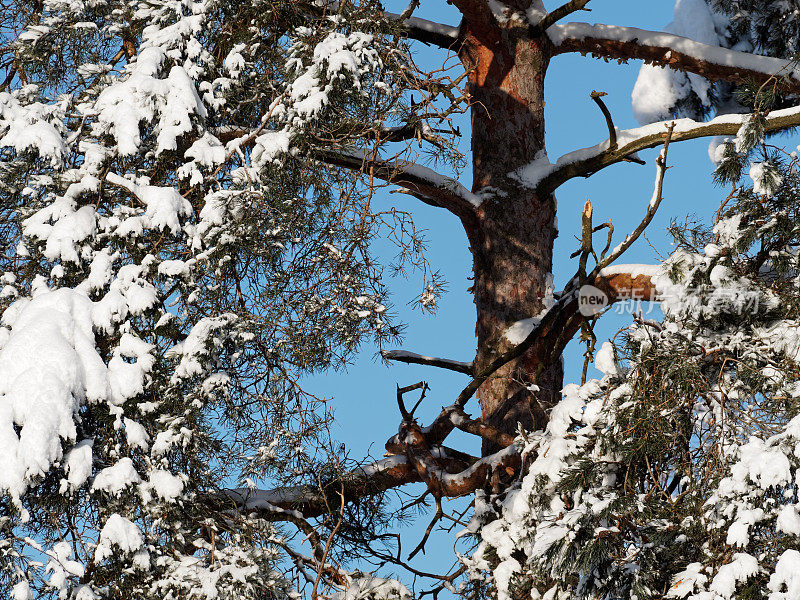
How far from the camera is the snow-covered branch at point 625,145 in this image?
5.44 metres

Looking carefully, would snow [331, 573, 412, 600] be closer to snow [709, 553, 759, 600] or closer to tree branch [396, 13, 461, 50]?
snow [709, 553, 759, 600]

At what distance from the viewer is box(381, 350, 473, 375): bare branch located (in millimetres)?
6973

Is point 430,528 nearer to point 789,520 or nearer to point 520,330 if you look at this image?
point 520,330

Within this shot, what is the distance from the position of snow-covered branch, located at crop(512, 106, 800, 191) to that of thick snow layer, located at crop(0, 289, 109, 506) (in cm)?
373

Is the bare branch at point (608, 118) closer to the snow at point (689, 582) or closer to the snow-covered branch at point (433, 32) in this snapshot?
the snow-covered branch at point (433, 32)

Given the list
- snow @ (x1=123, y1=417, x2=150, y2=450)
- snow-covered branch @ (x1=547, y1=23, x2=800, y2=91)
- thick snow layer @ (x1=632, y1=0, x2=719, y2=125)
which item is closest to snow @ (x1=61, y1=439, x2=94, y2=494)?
snow @ (x1=123, y1=417, x2=150, y2=450)

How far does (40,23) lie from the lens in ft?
18.3

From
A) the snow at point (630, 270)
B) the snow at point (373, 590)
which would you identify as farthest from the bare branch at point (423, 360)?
the snow at point (373, 590)

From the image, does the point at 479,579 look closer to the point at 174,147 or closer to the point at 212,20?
the point at 174,147

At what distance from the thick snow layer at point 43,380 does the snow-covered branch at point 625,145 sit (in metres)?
3.73

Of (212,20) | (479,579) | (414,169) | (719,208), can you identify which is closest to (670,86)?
(414,169)

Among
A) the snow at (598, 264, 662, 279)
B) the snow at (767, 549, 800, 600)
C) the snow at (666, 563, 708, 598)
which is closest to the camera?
the snow at (767, 549, 800, 600)

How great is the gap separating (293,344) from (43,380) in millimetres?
1956

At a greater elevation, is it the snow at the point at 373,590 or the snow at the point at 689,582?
the snow at the point at 373,590
